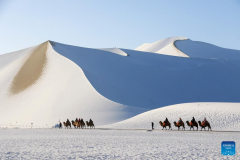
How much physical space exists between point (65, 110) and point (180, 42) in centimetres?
5992

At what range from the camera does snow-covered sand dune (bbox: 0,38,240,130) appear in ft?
178

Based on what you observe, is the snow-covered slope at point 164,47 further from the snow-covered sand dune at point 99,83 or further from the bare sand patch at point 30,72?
the bare sand patch at point 30,72

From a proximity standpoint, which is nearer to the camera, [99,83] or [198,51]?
[99,83]

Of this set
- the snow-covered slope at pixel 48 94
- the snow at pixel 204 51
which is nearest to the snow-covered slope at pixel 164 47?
the snow at pixel 204 51

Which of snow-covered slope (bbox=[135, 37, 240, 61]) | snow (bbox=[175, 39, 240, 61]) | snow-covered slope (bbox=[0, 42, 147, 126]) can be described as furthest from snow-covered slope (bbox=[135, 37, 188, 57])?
snow-covered slope (bbox=[0, 42, 147, 126])

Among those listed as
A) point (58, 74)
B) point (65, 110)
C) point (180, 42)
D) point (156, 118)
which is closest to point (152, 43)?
point (180, 42)

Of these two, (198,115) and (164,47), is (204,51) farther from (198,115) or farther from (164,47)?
(198,115)

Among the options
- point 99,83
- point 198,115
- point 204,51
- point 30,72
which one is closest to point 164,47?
point 204,51

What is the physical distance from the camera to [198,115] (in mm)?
38719

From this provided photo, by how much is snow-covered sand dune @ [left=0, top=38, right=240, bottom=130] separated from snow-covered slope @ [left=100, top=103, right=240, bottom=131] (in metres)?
7.57

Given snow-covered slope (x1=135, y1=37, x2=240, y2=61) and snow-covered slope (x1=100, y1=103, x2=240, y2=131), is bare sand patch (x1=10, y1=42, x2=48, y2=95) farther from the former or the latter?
snow-covered slope (x1=135, y1=37, x2=240, y2=61)

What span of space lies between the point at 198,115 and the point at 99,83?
24887mm

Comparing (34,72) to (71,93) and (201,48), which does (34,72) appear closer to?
(71,93)

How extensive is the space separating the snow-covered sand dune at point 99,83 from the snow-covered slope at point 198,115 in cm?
757
